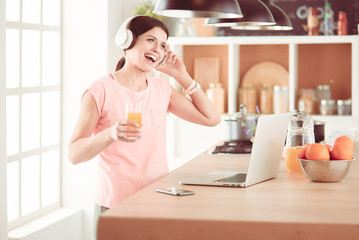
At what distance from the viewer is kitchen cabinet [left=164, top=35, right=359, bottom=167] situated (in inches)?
188

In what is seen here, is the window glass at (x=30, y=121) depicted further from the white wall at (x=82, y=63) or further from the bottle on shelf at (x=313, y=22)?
the bottle on shelf at (x=313, y=22)

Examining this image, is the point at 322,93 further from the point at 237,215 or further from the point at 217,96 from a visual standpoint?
the point at 237,215

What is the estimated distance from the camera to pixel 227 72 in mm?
5309

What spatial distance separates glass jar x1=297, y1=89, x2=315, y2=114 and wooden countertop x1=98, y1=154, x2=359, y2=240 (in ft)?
8.99

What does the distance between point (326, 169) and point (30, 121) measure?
8.26 ft

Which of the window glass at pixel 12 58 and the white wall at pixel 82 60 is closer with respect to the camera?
the window glass at pixel 12 58

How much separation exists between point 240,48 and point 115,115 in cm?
282

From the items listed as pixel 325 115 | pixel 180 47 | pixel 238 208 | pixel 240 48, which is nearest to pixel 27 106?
pixel 180 47

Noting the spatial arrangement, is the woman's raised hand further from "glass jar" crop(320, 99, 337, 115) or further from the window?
"glass jar" crop(320, 99, 337, 115)

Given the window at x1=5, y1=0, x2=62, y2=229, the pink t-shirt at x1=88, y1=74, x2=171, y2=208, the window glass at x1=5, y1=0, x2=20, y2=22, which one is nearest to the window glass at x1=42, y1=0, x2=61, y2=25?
the window at x1=5, y1=0, x2=62, y2=229

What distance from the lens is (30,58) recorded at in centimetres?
421

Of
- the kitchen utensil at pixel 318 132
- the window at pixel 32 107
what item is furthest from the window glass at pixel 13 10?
the kitchen utensil at pixel 318 132

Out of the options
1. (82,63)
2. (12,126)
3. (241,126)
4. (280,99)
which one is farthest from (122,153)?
(280,99)

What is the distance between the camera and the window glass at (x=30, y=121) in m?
4.14
